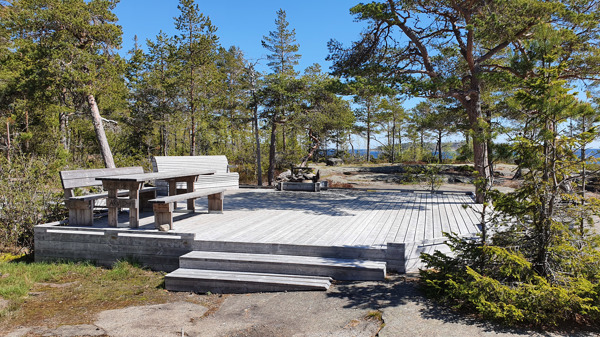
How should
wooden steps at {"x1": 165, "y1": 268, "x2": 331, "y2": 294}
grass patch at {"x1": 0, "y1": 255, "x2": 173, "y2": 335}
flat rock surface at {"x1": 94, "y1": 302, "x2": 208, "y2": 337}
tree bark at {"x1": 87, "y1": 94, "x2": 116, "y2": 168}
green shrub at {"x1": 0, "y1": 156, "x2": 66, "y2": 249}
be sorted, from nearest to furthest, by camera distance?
1. flat rock surface at {"x1": 94, "y1": 302, "x2": 208, "y2": 337}
2. grass patch at {"x1": 0, "y1": 255, "x2": 173, "y2": 335}
3. wooden steps at {"x1": 165, "y1": 268, "x2": 331, "y2": 294}
4. green shrub at {"x1": 0, "y1": 156, "x2": 66, "y2": 249}
5. tree bark at {"x1": 87, "y1": 94, "x2": 116, "y2": 168}

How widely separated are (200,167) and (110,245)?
5349 millimetres

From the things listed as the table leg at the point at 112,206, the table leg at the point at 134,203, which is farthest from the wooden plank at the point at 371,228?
the table leg at the point at 112,206

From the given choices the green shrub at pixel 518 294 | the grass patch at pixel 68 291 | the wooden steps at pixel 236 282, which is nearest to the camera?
the green shrub at pixel 518 294

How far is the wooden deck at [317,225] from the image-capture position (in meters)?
4.71

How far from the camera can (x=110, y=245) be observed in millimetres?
5156

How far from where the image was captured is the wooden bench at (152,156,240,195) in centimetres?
894

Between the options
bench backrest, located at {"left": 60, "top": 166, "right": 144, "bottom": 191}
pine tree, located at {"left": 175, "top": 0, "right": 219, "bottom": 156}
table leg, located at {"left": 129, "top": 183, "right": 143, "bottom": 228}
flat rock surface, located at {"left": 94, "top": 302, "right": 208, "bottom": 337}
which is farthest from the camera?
pine tree, located at {"left": 175, "top": 0, "right": 219, "bottom": 156}

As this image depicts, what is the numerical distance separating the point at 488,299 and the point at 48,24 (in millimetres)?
14806

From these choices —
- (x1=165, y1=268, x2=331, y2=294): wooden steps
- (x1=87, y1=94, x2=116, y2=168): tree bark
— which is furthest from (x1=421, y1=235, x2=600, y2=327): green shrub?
(x1=87, y1=94, x2=116, y2=168): tree bark

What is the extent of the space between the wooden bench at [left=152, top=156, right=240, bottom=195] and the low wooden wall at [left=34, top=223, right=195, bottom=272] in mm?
2984

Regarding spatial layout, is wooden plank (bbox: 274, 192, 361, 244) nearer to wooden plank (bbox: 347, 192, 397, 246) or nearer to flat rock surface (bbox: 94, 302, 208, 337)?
wooden plank (bbox: 347, 192, 397, 246)

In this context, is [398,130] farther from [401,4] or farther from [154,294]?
[154,294]

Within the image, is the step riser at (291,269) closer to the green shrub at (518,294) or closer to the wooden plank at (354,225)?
the wooden plank at (354,225)

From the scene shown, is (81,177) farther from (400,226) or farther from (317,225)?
(400,226)
